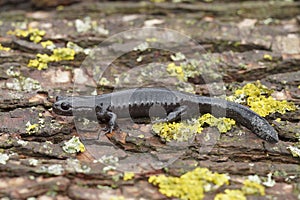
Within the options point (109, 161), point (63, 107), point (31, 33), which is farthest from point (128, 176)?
point (31, 33)

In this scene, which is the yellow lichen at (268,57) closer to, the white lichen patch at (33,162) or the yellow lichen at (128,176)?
the yellow lichen at (128,176)

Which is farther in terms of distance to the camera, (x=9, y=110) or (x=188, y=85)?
(x=188, y=85)

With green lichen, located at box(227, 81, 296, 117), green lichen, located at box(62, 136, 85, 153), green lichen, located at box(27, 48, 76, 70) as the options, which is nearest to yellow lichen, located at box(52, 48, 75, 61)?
green lichen, located at box(27, 48, 76, 70)

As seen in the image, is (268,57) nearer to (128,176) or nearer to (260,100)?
(260,100)

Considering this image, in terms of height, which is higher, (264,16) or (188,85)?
(264,16)

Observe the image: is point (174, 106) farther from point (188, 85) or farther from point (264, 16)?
point (264, 16)

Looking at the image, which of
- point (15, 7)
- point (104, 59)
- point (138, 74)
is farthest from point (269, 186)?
point (15, 7)

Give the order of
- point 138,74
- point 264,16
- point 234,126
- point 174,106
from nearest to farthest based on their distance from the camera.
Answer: point 234,126
point 174,106
point 138,74
point 264,16

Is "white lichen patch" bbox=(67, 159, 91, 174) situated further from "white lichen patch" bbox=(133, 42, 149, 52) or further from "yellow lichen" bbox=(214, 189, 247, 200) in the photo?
"white lichen patch" bbox=(133, 42, 149, 52)
